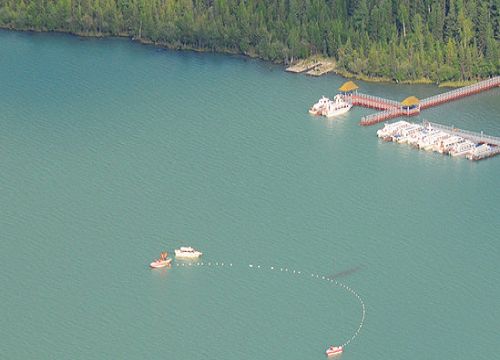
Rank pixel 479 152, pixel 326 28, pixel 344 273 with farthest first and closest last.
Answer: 1. pixel 326 28
2. pixel 479 152
3. pixel 344 273

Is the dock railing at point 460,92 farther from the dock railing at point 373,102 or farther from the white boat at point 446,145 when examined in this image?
the white boat at point 446,145

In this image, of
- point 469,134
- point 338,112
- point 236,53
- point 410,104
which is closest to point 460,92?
point 410,104

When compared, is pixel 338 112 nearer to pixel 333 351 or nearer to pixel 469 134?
pixel 469 134

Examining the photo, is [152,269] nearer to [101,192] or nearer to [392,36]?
[101,192]

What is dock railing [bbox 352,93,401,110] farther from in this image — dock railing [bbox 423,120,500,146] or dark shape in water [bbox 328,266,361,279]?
dark shape in water [bbox 328,266,361,279]

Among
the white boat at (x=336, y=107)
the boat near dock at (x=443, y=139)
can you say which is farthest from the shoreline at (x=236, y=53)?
the boat near dock at (x=443, y=139)

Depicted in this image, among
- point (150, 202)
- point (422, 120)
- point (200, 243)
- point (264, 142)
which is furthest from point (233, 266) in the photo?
point (422, 120)
